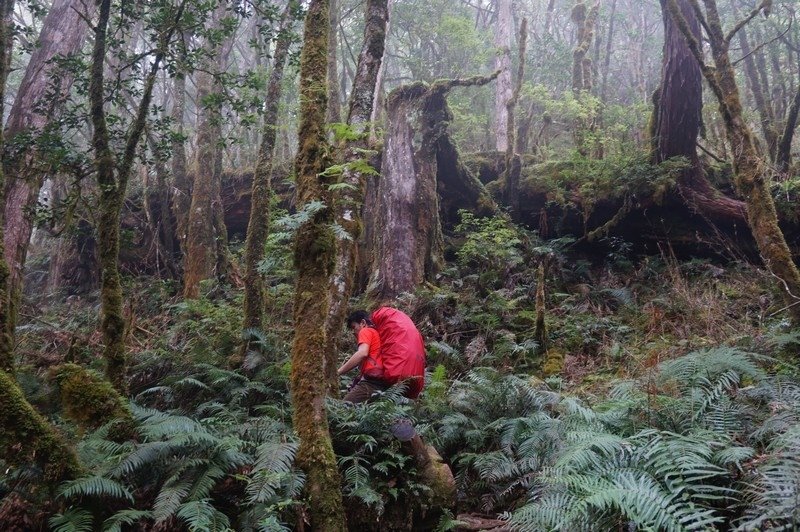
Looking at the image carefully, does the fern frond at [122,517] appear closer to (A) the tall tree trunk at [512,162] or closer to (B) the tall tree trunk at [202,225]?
(B) the tall tree trunk at [202,225]

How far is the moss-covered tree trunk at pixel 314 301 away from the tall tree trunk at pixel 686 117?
904 cm

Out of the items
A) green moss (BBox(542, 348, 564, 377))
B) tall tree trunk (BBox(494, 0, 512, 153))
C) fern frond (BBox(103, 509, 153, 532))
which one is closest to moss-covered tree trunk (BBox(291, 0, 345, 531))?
fern frond (BBox(103, 509, 153, 532))

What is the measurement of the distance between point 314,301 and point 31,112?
28.9 feet

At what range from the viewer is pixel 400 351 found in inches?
221

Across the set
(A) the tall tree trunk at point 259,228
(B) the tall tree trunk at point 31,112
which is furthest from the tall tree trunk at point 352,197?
(B) the tall tree trunk at point 31,112

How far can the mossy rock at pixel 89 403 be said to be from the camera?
408cm

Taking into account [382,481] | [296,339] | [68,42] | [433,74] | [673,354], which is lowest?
[382,481]

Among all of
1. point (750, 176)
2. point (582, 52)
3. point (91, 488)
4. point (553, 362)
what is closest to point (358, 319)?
point (91, 488)

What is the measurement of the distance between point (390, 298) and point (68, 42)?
8394 mm

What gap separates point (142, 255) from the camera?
49.3 ft

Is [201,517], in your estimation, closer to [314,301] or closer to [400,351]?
[314,301]

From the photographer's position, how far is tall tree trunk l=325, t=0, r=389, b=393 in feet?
19.3

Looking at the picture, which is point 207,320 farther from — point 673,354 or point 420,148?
point 673,354

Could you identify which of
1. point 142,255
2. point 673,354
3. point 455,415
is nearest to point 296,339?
point 455,415
